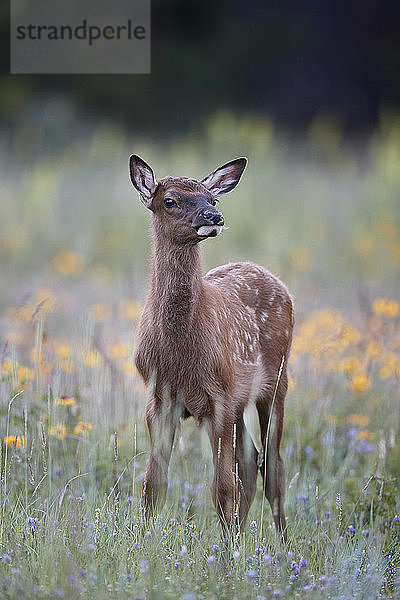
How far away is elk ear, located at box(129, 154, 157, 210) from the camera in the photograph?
5.65 meters

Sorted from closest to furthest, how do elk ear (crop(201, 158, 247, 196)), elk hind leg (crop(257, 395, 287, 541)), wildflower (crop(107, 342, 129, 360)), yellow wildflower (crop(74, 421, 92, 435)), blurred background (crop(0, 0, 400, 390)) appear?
elk ear (crop(201, 158, 247, 196)) → elk hind leg (crop(257, 395, 287, 541)) → yellow wildflower (crop(74, 421, 92, 435)) → wildflower (crop(107, 342, 129, 360)) → blurred background (crop(0, 0, 400, 390))

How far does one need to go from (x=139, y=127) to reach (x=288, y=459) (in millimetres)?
17832

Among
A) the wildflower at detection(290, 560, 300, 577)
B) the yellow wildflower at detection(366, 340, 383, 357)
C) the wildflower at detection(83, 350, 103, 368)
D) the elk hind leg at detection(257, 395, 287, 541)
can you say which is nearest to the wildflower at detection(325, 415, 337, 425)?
the yellow wildflower at detection(366, 340, 383, 357)

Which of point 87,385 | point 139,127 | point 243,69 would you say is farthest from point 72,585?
point 243,69

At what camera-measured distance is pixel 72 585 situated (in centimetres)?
433

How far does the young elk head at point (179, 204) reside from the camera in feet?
17.4

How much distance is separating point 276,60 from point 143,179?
2107 centimetres

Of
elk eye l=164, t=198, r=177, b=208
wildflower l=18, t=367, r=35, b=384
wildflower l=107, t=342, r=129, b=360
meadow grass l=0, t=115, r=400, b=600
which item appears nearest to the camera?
meadow grass l=0, t=115, r=400, b=600

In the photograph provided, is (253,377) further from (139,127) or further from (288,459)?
(139,127)

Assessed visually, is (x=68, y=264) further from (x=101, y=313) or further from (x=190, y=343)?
(x=190, y=343)

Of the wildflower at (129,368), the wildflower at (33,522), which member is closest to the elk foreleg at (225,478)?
the wildflower at (33,522)

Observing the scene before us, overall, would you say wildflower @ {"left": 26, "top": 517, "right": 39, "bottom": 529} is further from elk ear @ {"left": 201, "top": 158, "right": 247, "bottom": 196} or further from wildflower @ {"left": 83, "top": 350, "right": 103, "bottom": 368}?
elk ear @ {"left": 201, "top": 158, "right": 247, "bottom": 196}

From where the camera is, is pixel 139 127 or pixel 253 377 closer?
pixel 253 377

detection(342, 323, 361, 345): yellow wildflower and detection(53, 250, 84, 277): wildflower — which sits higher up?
detection(53, 250, 84, 277): wildflower
